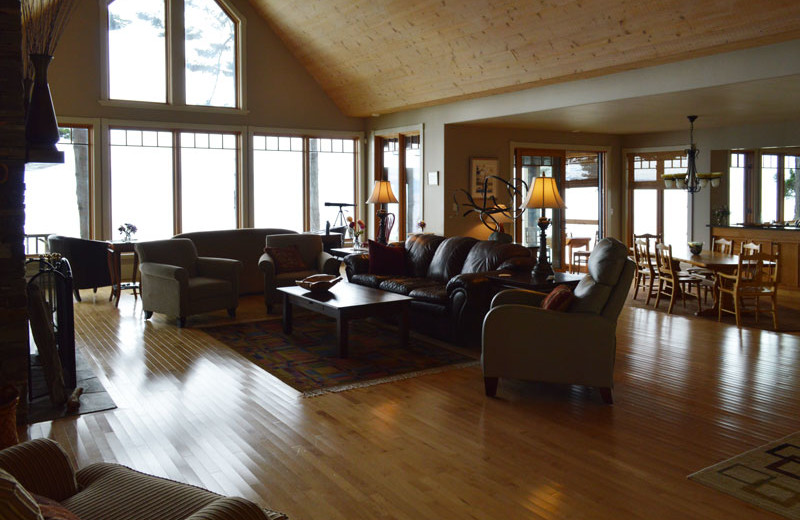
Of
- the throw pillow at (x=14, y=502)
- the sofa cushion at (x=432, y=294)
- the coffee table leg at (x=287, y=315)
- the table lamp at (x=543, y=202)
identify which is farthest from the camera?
the coffee table leg at (x=287, y=315)

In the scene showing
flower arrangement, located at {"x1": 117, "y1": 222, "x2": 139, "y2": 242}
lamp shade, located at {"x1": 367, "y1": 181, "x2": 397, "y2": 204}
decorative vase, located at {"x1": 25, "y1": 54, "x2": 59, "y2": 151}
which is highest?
decorative vase, located at {"x1": 25, "y1": 54, "x2": 59, "y2": 151}

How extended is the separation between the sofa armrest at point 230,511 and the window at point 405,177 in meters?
9.20

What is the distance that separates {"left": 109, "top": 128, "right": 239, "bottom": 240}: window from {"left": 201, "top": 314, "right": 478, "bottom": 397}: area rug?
430 centimetres

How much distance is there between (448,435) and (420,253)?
3.74 meters

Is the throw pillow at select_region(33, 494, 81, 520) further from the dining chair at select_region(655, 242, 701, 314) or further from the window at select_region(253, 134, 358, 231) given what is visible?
the window at select_region(253, 134, 358, 231)

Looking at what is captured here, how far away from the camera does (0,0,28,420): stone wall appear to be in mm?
3969

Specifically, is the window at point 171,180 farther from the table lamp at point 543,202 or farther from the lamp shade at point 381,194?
the table lamp at point 543,202

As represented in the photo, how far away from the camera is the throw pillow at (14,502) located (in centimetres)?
131

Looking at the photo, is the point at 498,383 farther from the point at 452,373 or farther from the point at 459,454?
the point at 459,454

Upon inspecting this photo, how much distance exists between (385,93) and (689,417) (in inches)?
298

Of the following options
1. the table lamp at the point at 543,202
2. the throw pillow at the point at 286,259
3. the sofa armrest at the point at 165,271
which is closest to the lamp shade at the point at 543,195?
the table lamp at the point at 543,202

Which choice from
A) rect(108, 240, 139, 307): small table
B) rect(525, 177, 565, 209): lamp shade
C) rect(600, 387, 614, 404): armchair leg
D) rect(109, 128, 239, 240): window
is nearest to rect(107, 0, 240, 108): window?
rect(109, 128, 239, 240): window

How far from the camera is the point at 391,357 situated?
568cm

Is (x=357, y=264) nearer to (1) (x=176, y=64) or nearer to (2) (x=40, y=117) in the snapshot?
(2) (x=40, y=117)
